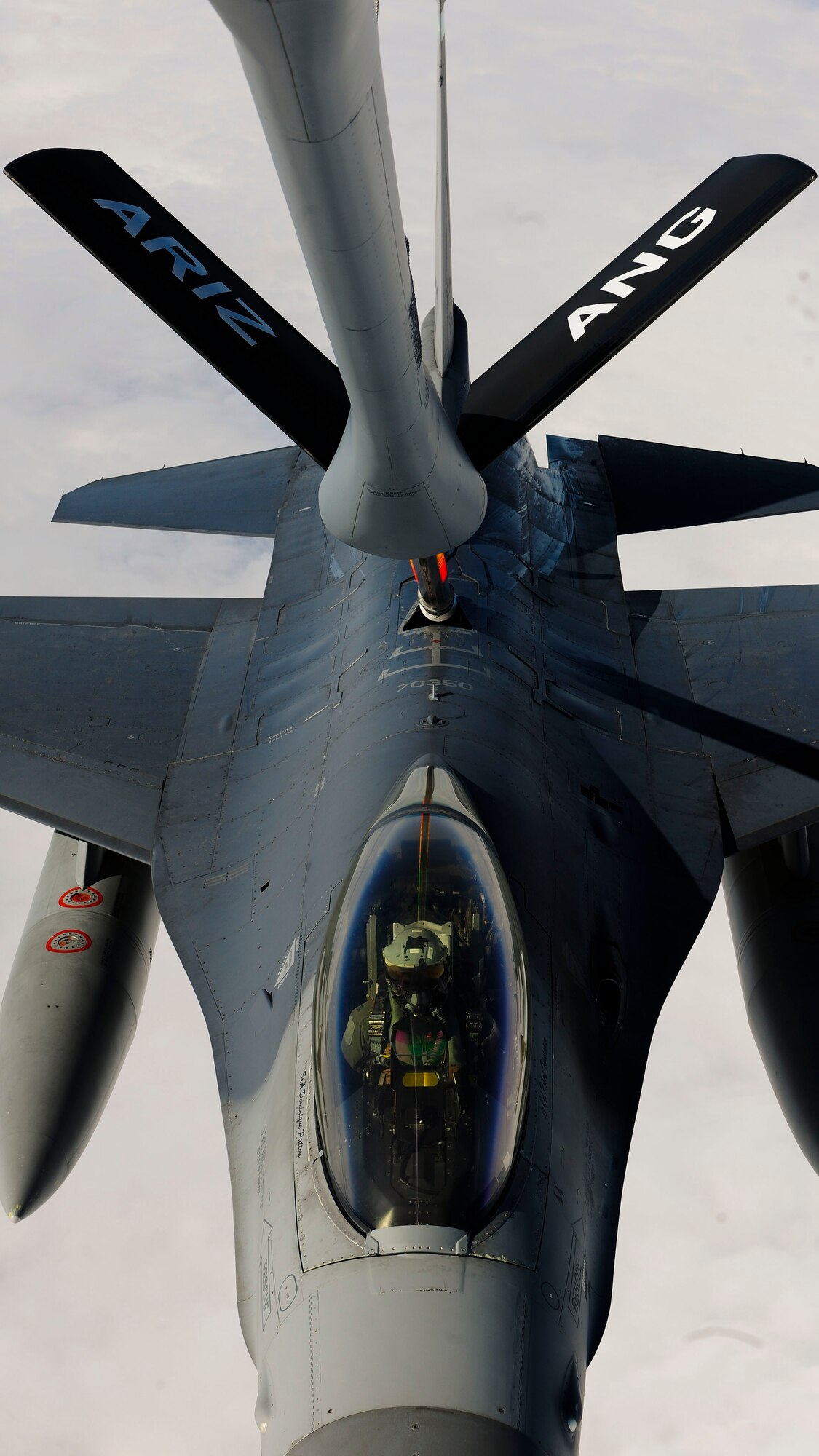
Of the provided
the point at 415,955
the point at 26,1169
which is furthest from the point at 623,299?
the point at 26,1169

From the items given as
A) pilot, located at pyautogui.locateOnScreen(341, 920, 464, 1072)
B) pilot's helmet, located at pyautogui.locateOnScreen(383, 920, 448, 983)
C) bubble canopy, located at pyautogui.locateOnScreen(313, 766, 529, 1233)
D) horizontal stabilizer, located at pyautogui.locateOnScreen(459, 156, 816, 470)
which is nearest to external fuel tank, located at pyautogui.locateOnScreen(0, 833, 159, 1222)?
bubble canopy, located at pyautogui.locateOnScreen(313, 766, 529, 1233)

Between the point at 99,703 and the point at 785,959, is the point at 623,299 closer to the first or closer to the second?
the point at 785,959

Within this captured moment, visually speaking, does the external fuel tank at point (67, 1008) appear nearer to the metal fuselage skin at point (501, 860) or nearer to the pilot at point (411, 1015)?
the metal fuselage skin at point (501, 860)

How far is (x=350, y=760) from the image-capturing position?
7.03m

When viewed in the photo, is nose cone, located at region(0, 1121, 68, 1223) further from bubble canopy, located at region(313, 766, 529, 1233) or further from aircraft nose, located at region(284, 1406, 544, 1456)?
aircraft nose, located at region(284, 1406, 544, 1456)

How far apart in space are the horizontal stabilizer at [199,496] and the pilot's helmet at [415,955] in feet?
20.7

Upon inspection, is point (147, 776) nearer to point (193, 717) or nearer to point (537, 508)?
point (193, 717)

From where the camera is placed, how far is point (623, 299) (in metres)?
6.83

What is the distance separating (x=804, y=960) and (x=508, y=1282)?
4455 millimetres

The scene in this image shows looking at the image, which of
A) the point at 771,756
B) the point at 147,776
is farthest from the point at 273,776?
the point at 771,756

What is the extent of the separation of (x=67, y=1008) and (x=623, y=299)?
5692mm

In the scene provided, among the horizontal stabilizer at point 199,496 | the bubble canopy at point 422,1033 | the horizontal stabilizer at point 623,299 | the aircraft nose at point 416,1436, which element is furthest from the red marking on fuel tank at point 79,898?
the aircraft nose at point 416,1436

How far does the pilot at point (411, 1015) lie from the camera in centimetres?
454

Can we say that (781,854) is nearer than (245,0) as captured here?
No
